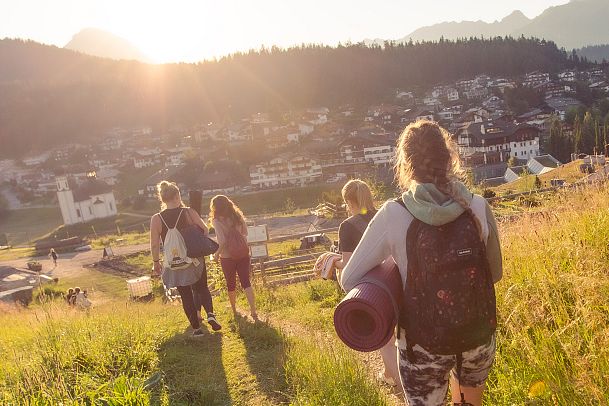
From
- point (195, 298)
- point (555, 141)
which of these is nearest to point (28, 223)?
point (555, 141)

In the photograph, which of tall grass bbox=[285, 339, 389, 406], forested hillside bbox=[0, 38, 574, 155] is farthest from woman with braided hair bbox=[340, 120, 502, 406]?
forested hillside bbox=[0, 38, 574, 155]

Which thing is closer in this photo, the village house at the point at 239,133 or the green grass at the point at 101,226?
the green grass at the point at 101,226

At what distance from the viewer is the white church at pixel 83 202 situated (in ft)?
216

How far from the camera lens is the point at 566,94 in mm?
106438

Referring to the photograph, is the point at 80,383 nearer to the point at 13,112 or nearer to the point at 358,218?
the point at 358,218

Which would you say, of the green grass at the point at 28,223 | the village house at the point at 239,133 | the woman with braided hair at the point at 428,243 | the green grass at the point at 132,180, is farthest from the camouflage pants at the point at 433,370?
the village house at the point at 239,133

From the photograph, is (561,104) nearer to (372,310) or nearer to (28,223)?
(28,223)

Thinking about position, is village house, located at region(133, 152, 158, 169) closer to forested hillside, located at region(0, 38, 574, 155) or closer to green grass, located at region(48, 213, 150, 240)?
forested hillside, located at region(0, 38, 574, 155)

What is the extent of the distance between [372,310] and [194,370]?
3056mm

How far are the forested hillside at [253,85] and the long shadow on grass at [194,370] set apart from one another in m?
127

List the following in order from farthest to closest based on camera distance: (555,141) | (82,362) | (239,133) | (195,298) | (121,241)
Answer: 1. (239,133)
2. (555,141)
3. (121,241)
4. (195,298)
5. (82,362)

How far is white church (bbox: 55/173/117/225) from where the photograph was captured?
216 ft

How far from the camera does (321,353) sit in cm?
356

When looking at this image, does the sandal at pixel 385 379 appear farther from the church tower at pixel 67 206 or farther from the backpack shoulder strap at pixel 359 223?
the church tower at pixel 67 206
